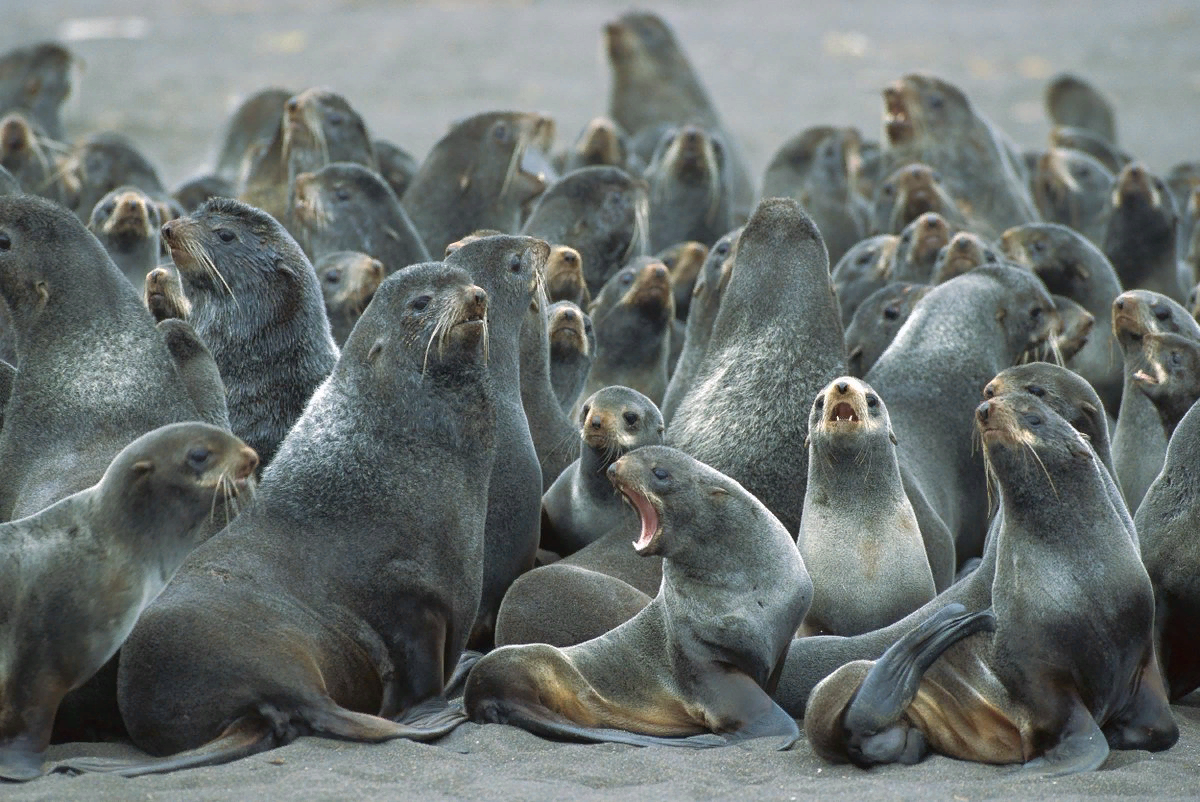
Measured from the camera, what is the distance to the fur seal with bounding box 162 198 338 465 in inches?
285

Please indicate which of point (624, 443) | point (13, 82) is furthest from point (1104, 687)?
point (13, 82)

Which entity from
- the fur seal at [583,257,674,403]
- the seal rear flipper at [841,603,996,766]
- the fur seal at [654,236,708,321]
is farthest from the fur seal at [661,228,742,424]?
the seal rear flipper at [841,603,996,766]

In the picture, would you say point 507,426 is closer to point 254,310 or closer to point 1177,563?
point 254,310

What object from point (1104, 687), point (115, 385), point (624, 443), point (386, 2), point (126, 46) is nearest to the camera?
point (1104, 687)

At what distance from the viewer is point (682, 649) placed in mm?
5953

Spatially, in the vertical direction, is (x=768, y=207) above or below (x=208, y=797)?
above

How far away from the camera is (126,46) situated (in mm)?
28203

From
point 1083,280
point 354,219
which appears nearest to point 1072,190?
point 1083,280

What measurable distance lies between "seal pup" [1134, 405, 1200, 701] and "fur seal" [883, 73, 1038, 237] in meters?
5.19

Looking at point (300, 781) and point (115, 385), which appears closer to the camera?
point (300, 781)

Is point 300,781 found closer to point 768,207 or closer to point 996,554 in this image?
point 996,554

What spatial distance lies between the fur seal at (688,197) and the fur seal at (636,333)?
2588 mm

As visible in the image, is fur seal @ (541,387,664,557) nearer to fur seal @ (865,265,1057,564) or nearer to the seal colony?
the seal colony

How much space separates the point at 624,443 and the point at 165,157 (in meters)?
13.4
